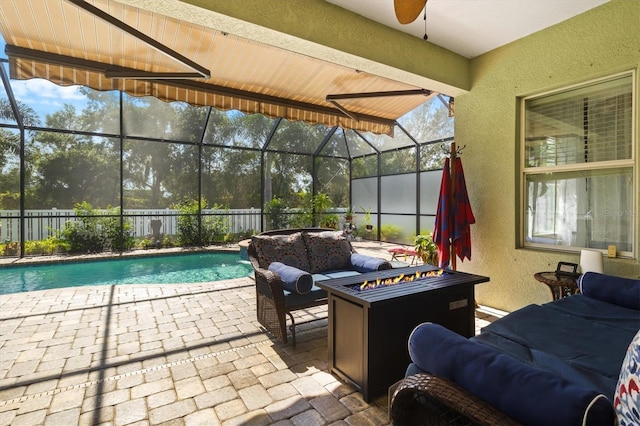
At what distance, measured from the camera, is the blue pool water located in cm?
634

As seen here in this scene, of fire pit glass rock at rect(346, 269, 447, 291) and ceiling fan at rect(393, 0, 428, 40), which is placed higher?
ceiling fan at rect(393, 0, 428, 40)

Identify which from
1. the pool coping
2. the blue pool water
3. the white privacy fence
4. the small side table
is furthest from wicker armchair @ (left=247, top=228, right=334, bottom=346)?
the white privacy fence

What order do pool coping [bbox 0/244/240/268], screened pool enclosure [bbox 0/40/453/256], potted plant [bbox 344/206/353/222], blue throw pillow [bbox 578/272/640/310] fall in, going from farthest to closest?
potted plant [bbox 344/206/353/222], screened pool enclosure [bbox 0/40/453/256], pool coping [bbox 0/244/240/268], blue throw pillow [bbox 578/272/640/310]

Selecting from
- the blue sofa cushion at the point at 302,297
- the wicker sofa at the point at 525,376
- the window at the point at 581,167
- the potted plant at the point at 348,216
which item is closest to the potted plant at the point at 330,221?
the potted plant at the point at 348,216

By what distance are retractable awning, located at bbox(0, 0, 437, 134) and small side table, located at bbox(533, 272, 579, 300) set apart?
2853 mm

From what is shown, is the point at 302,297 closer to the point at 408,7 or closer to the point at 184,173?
the point at 408,7

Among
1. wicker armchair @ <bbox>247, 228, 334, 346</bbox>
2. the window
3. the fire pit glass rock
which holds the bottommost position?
wicker armchair @ <bbox>247, 228, 334, 346</bbox>

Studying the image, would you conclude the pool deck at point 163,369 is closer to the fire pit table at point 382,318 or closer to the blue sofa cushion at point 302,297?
the fire pit table at point 382,318

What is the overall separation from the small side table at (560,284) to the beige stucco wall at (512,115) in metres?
0.38

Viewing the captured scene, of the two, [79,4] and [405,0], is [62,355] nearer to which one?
[79,4]

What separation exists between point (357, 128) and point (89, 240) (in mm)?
7827

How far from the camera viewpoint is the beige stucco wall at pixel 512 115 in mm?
3029

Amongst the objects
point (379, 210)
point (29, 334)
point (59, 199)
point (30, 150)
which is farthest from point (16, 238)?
point (379, 210)

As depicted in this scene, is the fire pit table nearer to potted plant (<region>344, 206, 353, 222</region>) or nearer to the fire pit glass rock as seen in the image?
the fire pit glass rock
